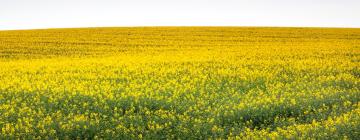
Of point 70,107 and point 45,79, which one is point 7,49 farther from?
point 70,107

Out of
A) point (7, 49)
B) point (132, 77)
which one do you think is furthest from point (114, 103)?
point (7, 49)

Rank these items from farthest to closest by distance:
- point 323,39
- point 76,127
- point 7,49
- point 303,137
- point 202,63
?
point 323,39
point 7,49
point 202,63
point 76,127
point 303,137

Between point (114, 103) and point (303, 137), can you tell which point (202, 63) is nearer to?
point (114, 103)

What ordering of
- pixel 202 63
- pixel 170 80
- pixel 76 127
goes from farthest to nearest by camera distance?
pixel 202 63, pixel 170 80, pixel 76 127

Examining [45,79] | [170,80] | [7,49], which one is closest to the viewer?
[170,80]

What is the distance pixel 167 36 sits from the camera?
133 feet

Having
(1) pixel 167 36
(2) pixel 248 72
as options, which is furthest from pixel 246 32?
(2) pixel 248 72

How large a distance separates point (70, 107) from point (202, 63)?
32.4 feet

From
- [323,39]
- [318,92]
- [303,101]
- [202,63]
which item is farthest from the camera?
[323,39]

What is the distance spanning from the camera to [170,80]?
16.6 m

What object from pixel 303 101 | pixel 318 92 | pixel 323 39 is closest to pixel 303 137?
pixel 303 101

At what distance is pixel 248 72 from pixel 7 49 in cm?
1943

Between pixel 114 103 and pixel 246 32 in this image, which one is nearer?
pixel 114 103

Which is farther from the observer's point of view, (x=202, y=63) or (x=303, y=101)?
(x=202, y=63)
